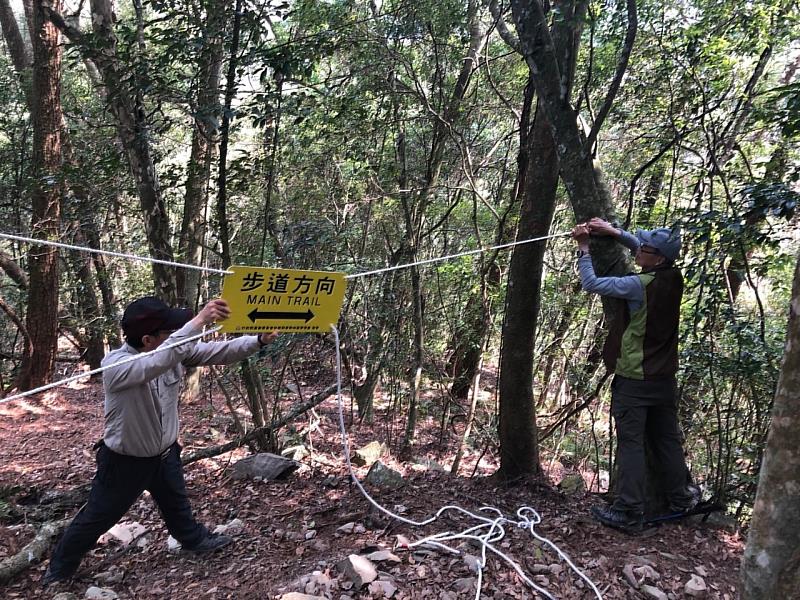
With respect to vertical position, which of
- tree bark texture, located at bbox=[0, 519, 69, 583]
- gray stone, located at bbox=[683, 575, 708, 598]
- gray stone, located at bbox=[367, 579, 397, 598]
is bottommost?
tree bark texture, located at bbox=[0, 519, 69, 583]

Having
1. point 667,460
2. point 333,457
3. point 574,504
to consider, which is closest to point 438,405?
point 333,457

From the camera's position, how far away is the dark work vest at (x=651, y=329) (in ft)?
10.9

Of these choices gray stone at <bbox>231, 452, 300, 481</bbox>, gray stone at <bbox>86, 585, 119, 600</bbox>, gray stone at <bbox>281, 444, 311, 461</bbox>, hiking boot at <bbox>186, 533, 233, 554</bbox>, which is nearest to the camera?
gray stone at <bbox>86, 585, 119, 600</bbox>

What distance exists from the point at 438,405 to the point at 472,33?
19.4 feet

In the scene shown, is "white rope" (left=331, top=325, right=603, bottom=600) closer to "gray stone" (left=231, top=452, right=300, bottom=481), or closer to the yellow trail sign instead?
the yellow trail sign

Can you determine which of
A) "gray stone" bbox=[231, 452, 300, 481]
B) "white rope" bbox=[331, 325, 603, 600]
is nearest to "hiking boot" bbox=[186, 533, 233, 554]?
"white rope" bbox=[331, 325, 603, 600]

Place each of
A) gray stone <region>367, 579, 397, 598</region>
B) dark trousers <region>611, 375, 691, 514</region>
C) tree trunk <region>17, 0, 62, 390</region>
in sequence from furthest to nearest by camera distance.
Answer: tree trunk <region>17, 0, 62, 390</region> → dark trousers <region>611, 375, 691, 514</region> → gray stone <region>367, 579, 397, 598</region>

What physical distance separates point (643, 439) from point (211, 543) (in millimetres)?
3081

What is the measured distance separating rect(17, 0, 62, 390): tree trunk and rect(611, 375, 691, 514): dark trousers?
7054mm

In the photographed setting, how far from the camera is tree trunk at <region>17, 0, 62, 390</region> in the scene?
718 centimetres

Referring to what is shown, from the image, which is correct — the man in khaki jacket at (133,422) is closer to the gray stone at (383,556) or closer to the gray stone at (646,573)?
the gray stone at (383,556)

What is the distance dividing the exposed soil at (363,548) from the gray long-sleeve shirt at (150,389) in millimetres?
935

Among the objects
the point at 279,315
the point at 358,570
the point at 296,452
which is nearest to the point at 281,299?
the point at 279,315

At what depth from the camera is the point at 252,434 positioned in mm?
5312
